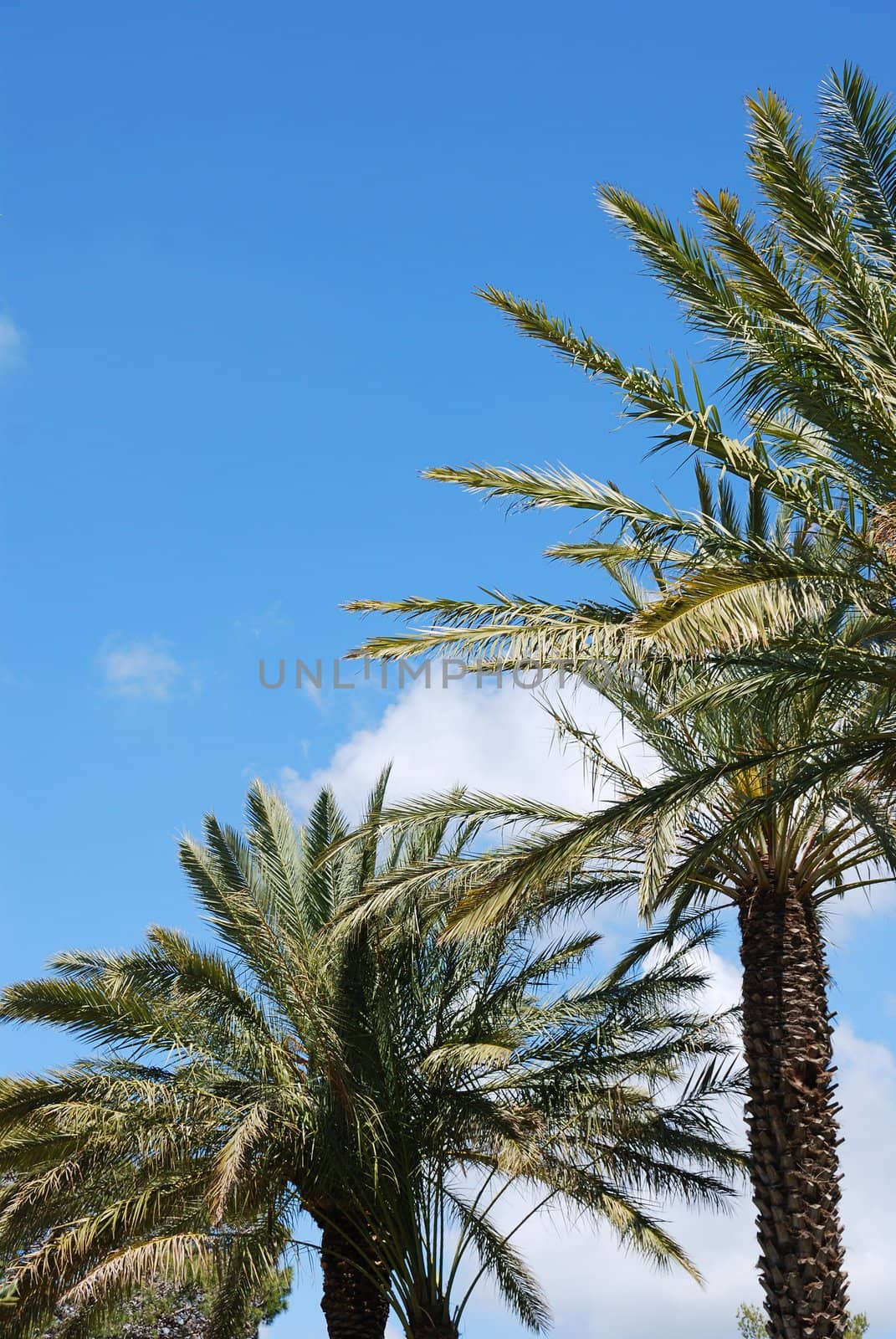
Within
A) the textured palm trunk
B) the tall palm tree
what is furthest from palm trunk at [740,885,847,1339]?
the textured palm trunk

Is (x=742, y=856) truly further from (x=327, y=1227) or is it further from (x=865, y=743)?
(x=327, y=1227)

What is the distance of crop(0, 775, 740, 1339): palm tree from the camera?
14.1 m

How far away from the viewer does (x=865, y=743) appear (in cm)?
977

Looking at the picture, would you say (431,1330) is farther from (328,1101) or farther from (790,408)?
(790,408)

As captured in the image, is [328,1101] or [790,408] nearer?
[790,408]

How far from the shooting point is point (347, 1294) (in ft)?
53.6

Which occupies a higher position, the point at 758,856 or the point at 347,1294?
the point at 758,856

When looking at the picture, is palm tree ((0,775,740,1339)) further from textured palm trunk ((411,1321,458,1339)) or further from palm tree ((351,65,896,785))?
palm tree ((351,65,896,785))

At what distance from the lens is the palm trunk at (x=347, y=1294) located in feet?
53.3

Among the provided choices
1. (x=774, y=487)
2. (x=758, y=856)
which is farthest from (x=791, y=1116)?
(x=774, y=487)

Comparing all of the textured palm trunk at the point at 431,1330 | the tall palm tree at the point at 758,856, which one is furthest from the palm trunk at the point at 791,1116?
the textured palm trunk at the point at 431,1330

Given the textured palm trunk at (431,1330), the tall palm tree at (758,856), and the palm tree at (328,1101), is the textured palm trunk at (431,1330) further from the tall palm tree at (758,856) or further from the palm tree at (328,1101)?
the tall palm tree at (758,856)

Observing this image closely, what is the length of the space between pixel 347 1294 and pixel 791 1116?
7.42m

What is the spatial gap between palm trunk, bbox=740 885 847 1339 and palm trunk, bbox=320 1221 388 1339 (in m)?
6.37
